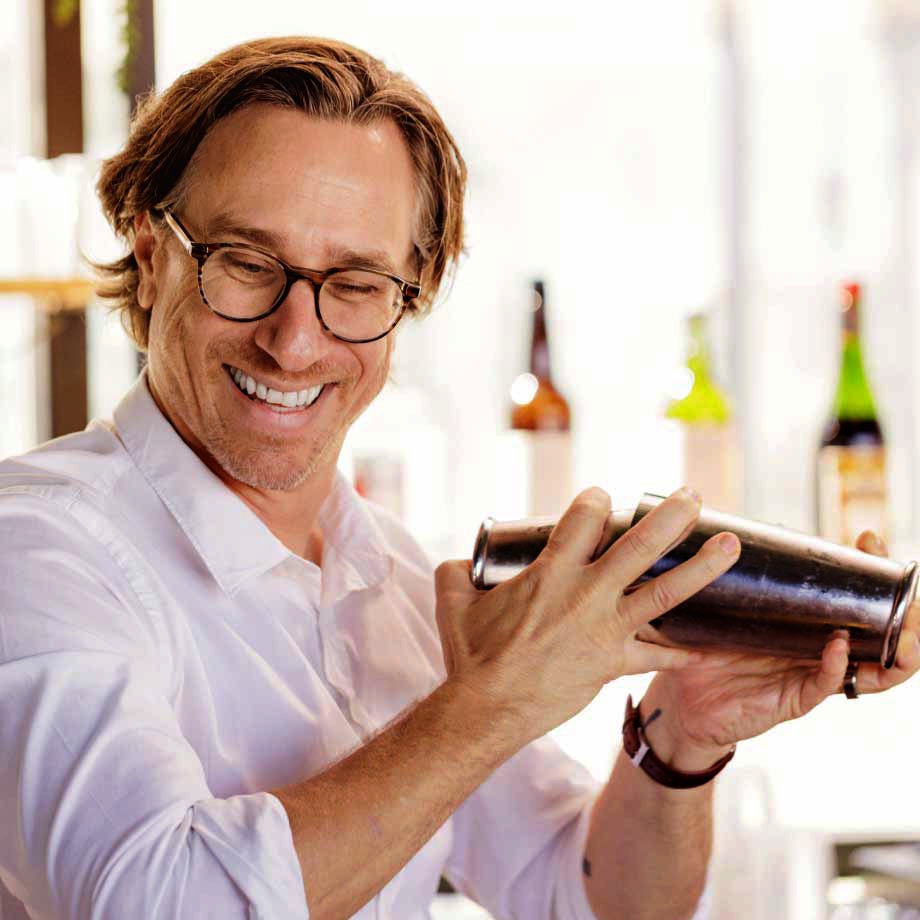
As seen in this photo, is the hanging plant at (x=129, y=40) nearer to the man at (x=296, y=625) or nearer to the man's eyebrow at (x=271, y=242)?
the man at (x=296, y=625)

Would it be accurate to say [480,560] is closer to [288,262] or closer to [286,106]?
[288,262]

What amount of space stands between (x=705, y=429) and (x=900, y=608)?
0.87 metres

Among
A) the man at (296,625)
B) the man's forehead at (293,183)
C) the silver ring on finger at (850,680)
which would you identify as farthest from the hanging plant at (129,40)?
the silver ring on finger at (850,680)

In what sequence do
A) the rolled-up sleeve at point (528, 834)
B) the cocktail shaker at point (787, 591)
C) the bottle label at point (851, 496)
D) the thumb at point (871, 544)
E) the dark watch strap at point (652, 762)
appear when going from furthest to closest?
the bottle label at point (851, 496)
the rolled-up sleeve at point (528, 834)
the dark watch strap at point (652, 762)
the thumb at point (871, 544)
the cocktail shaker at point (787, 591)

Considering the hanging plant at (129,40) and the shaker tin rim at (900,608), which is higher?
the hanging plant at (129,40)

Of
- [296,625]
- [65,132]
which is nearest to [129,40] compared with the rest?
[65,132]

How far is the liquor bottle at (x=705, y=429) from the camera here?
1.62 meters

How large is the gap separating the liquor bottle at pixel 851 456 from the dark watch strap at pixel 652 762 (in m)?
0.61

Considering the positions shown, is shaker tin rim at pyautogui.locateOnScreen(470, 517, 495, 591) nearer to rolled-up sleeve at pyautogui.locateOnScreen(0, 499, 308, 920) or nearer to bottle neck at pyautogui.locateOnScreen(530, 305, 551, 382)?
rolled-up sleeve at pyautogui.locateOnScreen(0, 499, 308, 920)

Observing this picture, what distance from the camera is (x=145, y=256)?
3.56 feet

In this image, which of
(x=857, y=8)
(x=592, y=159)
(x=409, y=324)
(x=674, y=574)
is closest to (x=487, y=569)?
(x=674, y=574)

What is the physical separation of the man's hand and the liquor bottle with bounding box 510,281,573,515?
0.59m

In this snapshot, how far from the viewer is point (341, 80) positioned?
3.29ft

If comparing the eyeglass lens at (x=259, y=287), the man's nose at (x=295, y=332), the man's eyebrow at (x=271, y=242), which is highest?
the man's eyebrow at (x=271, y=242)
